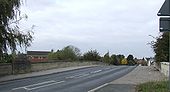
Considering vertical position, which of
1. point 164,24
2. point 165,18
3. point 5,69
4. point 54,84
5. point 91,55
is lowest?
point 54,84

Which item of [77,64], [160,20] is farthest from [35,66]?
[160,20]

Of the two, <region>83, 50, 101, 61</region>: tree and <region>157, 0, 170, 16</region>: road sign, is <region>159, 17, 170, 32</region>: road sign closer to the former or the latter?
<region>157, 0, 170, 16</region>: road sign

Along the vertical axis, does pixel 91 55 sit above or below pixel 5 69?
above

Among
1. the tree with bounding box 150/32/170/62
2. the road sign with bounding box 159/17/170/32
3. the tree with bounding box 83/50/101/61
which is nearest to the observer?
the road sign with bounding box 159/17/170/32

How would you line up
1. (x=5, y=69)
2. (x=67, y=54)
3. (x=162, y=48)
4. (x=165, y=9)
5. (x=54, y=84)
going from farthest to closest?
(x=67, y=54), (x=162, y=48), (x=5, y=69), (x=54, y=84), (x=165, y=9)

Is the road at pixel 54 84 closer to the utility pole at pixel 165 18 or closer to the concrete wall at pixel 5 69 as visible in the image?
the concrete wall at pixel 5 69

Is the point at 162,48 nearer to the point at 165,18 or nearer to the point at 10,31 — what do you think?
the point at 10,31

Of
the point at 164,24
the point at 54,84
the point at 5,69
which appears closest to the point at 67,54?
the point at 5,69

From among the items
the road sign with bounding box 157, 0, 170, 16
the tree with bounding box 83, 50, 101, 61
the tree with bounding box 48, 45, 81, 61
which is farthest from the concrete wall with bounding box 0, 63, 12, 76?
the tree with bounding box 83, 50, 101, 61

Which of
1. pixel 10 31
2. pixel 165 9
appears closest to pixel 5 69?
pixel 10 31

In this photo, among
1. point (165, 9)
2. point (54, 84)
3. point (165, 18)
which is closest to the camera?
point (165, 18)

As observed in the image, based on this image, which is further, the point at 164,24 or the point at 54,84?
the point at 54,84

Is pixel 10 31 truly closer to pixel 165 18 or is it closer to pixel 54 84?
pixel 54 84

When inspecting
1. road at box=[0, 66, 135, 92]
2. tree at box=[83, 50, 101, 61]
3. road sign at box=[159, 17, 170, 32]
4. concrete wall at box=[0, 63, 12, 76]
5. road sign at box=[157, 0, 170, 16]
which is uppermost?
tree at box=[83, 50, 101, 61]
